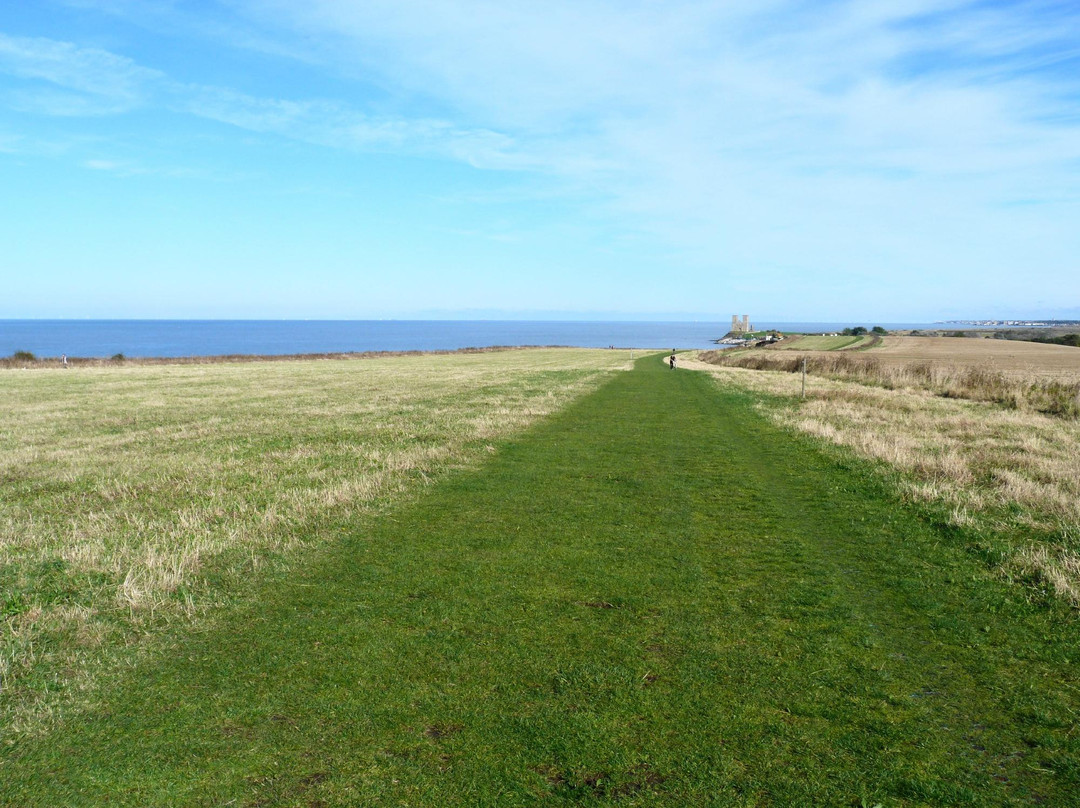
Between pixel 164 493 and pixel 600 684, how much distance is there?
10.9 meters

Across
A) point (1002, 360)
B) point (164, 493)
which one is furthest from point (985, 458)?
point (1002, 360)

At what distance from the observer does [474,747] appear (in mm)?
4836

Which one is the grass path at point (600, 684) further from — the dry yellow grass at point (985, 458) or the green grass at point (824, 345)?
the green grass at point (824, 345)

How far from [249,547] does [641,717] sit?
6805 millimetres

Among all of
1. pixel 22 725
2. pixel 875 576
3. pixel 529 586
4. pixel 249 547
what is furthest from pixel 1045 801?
pixel 249 547

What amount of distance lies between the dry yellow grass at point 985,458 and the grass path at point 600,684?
1.15 m

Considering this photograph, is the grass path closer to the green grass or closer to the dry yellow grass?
the dry yellow grass

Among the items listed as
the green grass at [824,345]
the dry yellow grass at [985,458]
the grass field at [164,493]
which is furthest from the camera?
the green grass at [824,345]

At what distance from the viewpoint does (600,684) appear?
5.73m

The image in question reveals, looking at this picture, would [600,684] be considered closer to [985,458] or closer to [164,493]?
[164,493]

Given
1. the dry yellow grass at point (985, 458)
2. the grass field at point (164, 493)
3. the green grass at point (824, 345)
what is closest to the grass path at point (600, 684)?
the grass field at point (164, 493)

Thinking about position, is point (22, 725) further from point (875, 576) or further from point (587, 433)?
point (587, 433)

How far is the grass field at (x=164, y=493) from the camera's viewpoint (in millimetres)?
7012

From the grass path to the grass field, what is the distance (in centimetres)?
92
